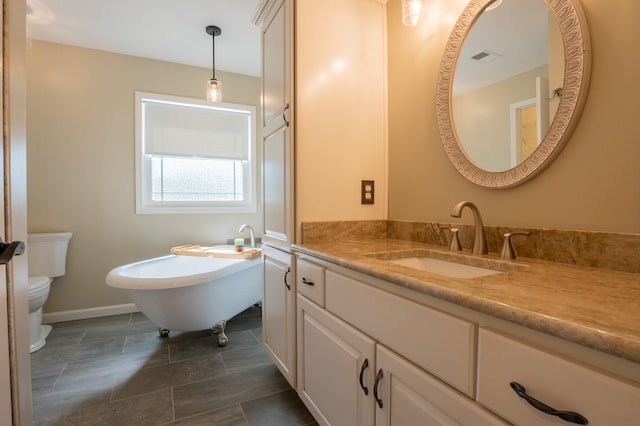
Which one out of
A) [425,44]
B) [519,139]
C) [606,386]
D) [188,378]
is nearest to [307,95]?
[425,44]

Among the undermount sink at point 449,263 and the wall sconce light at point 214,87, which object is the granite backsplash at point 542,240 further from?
the wall sconce light at point 214,87

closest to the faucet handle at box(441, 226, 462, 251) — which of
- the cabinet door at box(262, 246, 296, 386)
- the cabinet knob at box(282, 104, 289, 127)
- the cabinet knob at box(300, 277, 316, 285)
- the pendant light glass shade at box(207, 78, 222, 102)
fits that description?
the cabinet knob at box(300, 277, 316, 285)

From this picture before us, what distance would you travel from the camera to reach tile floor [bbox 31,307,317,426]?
154cm

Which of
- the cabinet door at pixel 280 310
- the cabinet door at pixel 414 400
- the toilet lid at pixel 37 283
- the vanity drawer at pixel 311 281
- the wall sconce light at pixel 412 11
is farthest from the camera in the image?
the toilet lid at pixel 37 283

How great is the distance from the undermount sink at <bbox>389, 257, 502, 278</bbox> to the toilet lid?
2491 mm

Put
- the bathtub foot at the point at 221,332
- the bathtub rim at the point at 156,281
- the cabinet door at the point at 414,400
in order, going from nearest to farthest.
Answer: the cabinet door at the point at 414,400, the bathtub rim at the point at 156,281, the bathtub foot at the point at 221,332

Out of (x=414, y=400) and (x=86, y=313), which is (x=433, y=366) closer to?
(x=414, y=400)

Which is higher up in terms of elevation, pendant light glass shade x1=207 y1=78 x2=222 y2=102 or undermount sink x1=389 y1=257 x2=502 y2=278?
pendant light glass shade x1=207 y1=78 x2=222 y2=102

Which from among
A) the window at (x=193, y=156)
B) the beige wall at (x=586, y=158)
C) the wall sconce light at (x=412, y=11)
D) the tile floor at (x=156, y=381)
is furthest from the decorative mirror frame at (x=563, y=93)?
the window at (x=193, y=156)

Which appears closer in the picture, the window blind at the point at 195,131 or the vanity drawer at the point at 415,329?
the vanity drawer at the point at 415,329

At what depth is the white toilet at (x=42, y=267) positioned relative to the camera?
2193mm

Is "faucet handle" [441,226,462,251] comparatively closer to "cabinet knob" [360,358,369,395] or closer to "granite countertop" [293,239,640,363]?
"granite countertop" [293,239,640,363]

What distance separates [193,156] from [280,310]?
6.94 feet

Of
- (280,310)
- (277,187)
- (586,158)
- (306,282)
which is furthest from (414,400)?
(277,187)
